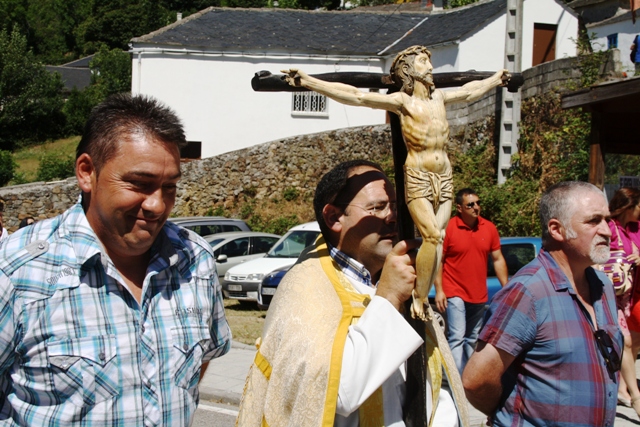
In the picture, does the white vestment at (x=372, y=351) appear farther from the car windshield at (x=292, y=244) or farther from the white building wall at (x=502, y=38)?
the white building wall at (x=502, y=38)

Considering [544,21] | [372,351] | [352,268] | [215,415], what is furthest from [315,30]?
[372,351]

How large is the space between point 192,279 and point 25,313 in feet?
1.95

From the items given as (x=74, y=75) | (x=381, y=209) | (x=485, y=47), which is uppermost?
(x=74, y=75)

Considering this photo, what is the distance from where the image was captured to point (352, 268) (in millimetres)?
2977

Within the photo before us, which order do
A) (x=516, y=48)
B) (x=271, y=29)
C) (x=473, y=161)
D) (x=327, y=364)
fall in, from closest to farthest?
1. (x=327, y=364)
2. (x=516, y=48)
3. (x=473, y=161)
4. (x=271, y=29)

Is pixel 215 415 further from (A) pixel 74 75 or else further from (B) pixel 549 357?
(A) pixel 74 75

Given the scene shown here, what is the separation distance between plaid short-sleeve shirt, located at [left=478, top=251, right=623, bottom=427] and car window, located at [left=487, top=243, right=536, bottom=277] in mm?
6874

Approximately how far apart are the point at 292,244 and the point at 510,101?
332 inches

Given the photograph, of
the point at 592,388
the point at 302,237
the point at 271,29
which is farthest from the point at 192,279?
the point at 271,29

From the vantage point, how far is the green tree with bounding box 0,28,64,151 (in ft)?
154

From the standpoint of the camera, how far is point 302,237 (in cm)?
1566

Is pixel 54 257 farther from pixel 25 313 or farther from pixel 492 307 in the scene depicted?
pixel 492 307

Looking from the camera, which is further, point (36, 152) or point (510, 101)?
point (36, 152)

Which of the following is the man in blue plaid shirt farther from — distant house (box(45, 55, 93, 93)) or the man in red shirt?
distant house (box(45, 55, 93, 93))
